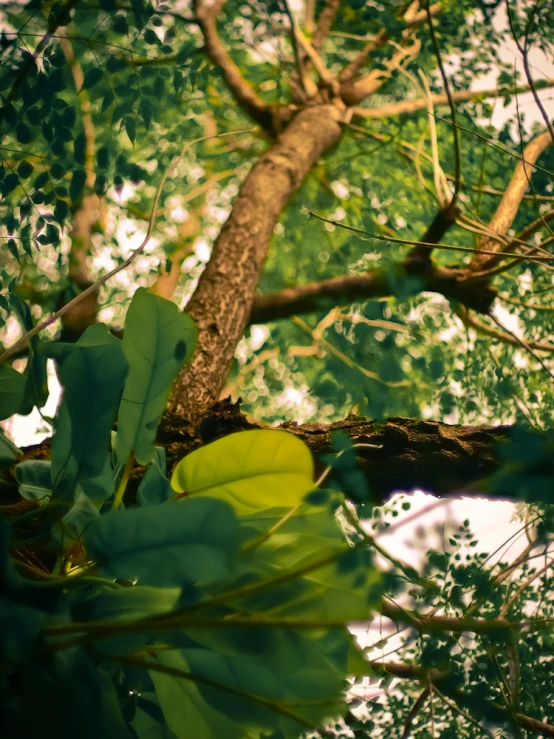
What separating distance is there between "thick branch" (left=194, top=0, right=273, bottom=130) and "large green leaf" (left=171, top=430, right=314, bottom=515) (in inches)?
77.1

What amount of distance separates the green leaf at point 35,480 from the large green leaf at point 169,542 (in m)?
0.20

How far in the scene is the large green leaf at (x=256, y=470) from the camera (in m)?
0.42

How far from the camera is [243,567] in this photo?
14.2 inches

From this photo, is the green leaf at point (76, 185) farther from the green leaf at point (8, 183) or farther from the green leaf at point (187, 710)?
the green leaf at point (187, 710)

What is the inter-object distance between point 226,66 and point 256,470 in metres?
2.09

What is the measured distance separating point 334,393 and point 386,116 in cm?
213

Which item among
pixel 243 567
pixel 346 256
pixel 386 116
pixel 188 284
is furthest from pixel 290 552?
pixel 188 284

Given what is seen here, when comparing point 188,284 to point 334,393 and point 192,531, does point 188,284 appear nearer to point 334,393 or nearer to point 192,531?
point 334,393

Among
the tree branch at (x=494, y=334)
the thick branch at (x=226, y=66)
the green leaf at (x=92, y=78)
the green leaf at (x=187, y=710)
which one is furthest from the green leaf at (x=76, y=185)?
the thick branch at (x=226, y=66)

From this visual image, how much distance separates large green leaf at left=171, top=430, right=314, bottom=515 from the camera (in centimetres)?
42

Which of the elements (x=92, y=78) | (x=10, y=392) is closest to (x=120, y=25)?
(x=92, y=78)

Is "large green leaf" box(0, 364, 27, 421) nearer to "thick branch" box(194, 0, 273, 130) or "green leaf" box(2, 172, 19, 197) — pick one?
"green leaf" box(2, 172, 19, 197)

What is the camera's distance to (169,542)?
1.06 ft

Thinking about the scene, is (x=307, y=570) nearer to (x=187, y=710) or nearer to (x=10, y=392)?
(x=187, y=710)
